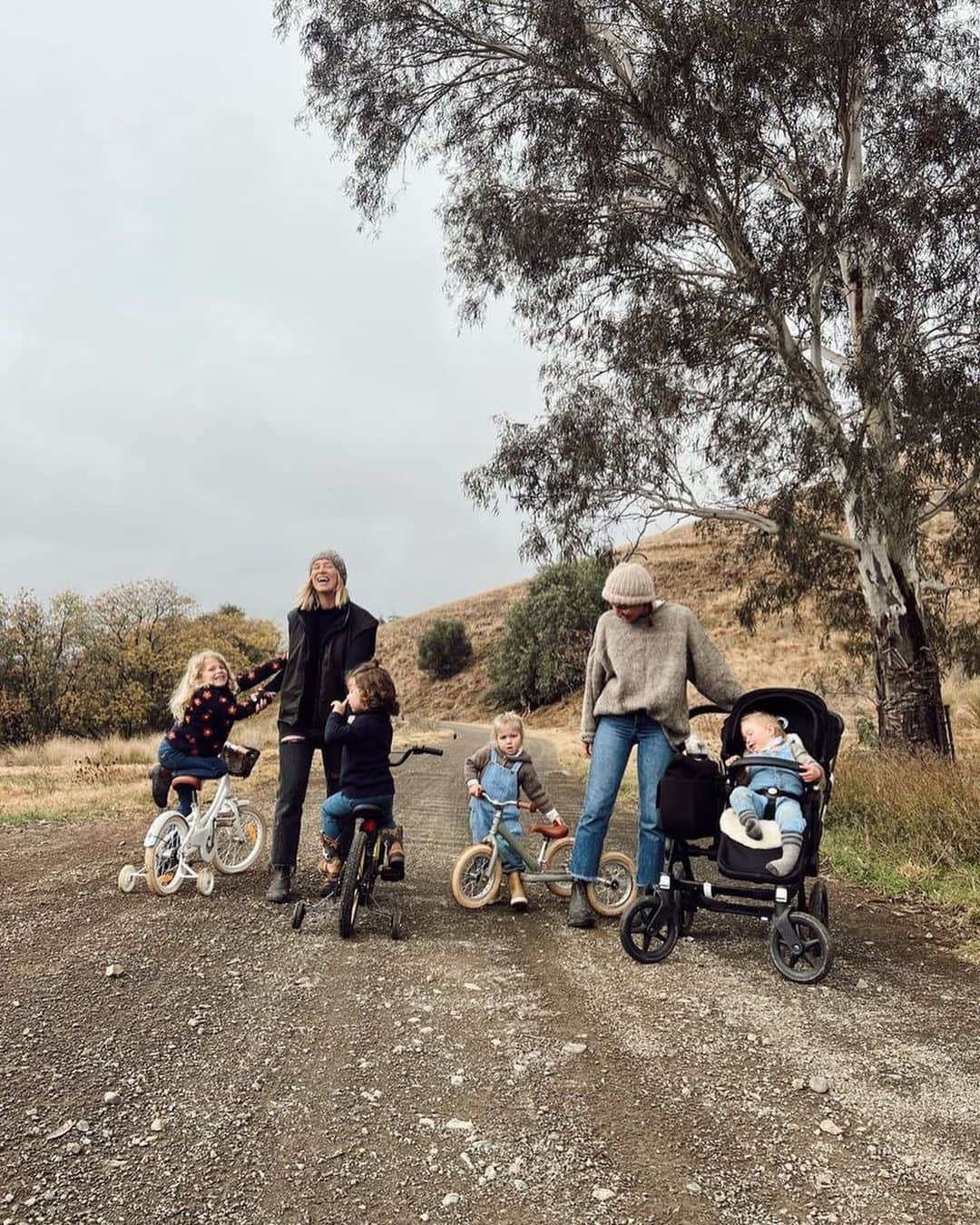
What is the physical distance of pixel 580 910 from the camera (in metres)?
5.29

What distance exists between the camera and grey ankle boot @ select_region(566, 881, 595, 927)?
528 centimetres

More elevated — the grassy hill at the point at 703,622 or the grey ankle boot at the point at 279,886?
the grassy hill at the point at 703,622

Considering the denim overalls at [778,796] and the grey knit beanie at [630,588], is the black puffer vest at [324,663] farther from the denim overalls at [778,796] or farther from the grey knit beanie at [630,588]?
the denim overalls at [778,796]

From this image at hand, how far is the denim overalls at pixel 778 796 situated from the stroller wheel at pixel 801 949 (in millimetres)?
457

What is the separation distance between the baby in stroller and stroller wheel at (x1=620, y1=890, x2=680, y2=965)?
0.60 meters

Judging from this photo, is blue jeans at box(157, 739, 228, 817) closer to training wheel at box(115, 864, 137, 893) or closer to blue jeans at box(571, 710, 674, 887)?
training wheel at box(115, 864, 137, 893)

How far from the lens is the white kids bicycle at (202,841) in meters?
5.91

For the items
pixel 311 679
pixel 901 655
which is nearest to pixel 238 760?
pixel 311 679

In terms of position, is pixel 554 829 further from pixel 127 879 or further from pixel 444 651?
pixel 444 651

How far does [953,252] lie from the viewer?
11.4 m

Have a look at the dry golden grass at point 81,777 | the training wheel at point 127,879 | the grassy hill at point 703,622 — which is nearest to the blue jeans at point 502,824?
the training wheel at point 127,879

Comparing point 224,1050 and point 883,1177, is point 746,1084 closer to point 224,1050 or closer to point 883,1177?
point 883,1177

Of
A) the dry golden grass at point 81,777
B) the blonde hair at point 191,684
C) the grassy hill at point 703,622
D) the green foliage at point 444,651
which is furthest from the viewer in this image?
the green foliage at point 444,651

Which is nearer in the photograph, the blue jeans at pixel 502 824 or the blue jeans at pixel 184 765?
the blue jeans at pixel 502 824
